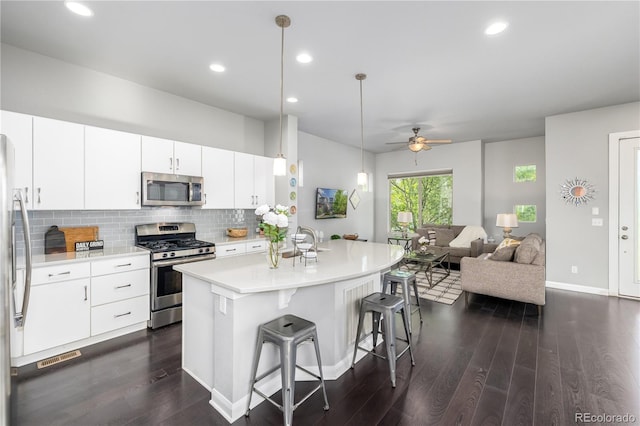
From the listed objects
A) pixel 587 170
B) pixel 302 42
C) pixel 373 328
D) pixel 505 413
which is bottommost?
pixel 505 413

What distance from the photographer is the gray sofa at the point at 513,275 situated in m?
3.71

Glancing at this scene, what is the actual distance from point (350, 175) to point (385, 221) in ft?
6.13

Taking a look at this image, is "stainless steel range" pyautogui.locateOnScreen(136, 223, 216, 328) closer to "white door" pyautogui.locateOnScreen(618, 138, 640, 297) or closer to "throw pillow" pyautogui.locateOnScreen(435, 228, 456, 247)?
"throw pillow" pyautogui.locateOnScreen(435, 228, 456, 247)

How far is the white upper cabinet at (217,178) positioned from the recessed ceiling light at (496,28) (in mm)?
3377

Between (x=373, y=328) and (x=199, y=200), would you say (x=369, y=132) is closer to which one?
(x=199, y=200)

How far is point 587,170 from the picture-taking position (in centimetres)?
464

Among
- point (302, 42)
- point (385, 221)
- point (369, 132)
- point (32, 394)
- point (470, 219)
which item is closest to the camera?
point (32, 394)

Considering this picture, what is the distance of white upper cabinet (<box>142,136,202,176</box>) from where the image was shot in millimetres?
3453

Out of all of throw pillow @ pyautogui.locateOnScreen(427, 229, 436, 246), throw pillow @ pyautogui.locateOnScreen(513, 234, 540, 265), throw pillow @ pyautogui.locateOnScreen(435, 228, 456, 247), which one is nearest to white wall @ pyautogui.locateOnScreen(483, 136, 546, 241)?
throw pillow @ pyautogui.locateOnScreen(435, 228, 456, 247)

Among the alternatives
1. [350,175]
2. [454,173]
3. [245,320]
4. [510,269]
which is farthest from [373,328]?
[454,173]

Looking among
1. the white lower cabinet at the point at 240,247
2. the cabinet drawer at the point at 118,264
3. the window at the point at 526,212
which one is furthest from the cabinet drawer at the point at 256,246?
the window at the point at 526,212

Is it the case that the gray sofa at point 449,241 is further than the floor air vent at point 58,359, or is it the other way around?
the gray sofa at point 449,241

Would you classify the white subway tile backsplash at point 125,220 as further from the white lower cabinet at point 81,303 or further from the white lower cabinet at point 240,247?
the white lower cabinet at point 81,303

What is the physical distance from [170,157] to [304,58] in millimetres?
2044
